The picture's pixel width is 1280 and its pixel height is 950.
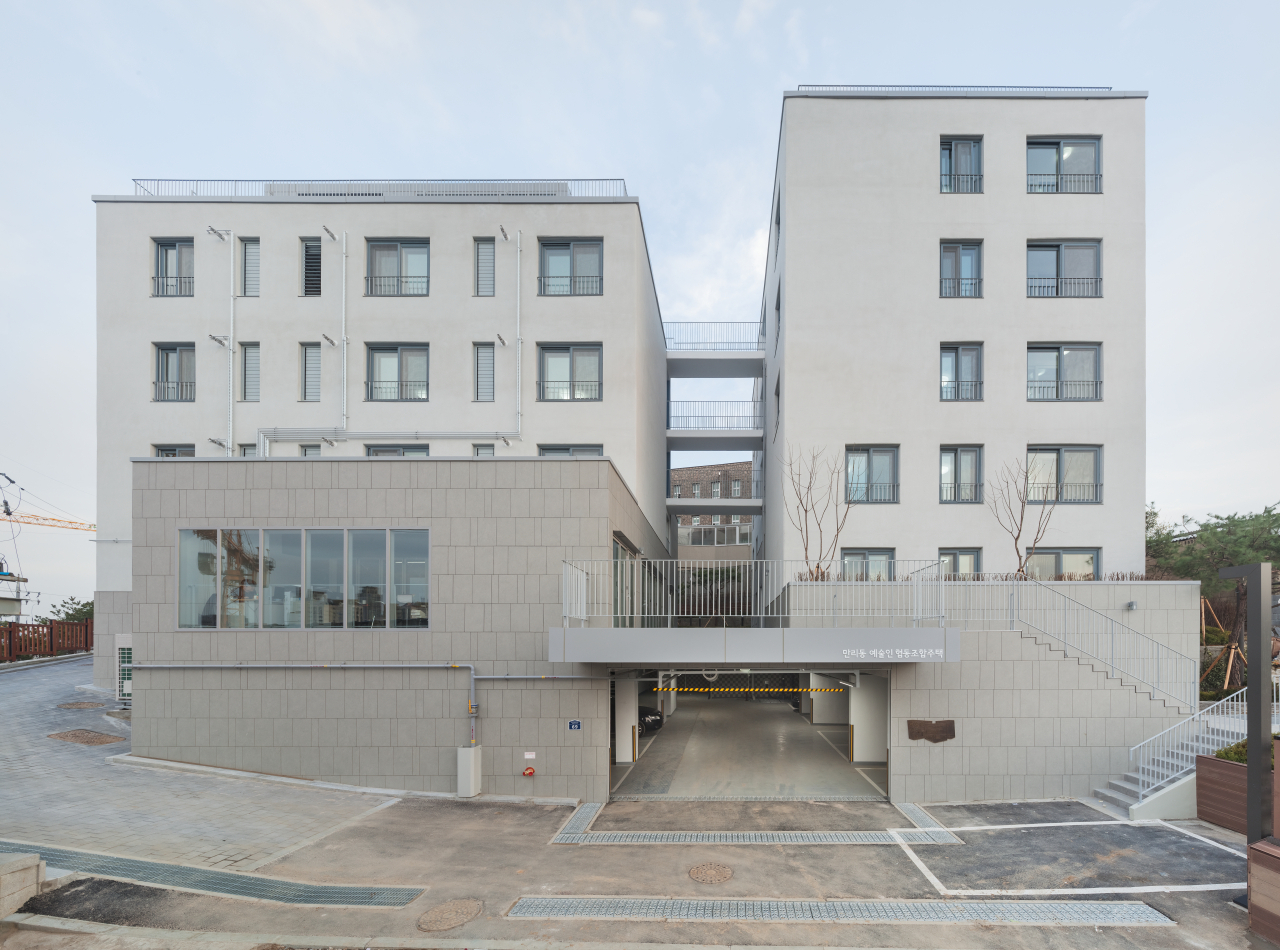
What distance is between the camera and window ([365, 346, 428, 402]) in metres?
20.1

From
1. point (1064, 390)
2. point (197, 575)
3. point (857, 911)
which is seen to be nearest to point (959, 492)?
point (1064, 390)

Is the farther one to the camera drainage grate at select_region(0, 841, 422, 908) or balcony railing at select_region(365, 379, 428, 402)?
balcony railing at select_region(365, 379, 428, 402)

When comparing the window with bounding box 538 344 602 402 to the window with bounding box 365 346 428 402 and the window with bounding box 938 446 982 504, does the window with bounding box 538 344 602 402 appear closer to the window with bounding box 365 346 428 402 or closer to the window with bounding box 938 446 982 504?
the window with bounding box 365 346 428 402

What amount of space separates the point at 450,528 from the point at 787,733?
1349cm

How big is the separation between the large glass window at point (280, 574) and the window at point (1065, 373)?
19.1 metres

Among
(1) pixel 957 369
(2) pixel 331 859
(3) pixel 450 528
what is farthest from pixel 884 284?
(2) pixel 331 859

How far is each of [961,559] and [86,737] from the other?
855 inches

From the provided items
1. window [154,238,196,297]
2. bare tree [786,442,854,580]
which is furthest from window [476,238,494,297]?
bare tree [786,442,854,580]

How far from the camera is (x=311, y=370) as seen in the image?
66.4ft

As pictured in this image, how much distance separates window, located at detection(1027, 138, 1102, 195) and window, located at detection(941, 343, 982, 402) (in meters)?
4.90

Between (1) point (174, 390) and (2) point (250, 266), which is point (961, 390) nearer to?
(2) point (250, 266)

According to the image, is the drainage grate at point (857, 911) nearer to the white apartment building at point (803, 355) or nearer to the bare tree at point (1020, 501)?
the white apartment building at point (803, 355)

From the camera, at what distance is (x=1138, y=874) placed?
9.49 m

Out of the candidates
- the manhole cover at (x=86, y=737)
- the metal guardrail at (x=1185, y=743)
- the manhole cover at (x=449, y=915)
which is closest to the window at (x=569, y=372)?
the manhole cover at (x=86, y=737)
